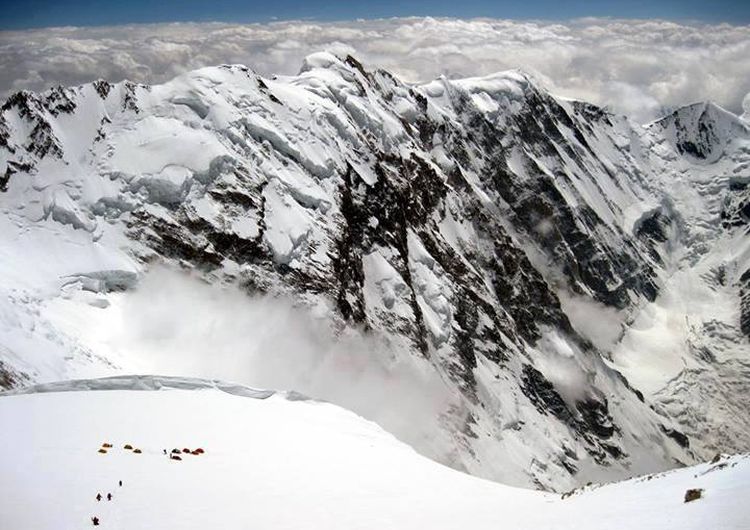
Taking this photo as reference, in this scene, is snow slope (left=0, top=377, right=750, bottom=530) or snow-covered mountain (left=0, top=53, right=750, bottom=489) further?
snow-covered mountain (left=0, top=53, right=750, bottom=489)

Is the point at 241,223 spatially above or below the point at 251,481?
above

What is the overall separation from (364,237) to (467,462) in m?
56.9

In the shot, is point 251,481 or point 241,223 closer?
point 251,481

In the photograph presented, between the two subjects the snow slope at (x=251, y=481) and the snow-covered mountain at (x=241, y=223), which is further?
the snow-covered mountain at (x=241, y=223)

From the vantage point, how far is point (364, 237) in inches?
6344

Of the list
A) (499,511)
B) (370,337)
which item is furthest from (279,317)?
(499,511)

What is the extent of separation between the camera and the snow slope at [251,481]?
1699cm

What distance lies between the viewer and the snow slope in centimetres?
1699

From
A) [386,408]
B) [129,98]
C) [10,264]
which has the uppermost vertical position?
[129,98]

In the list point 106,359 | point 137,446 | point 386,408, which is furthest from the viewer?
point 386,408

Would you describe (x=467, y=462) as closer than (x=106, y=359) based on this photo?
No

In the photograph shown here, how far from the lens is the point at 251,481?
20.4 metres

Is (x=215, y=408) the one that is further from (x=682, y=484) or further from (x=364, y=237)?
(x=364, y=237)

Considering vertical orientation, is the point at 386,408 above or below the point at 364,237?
below
